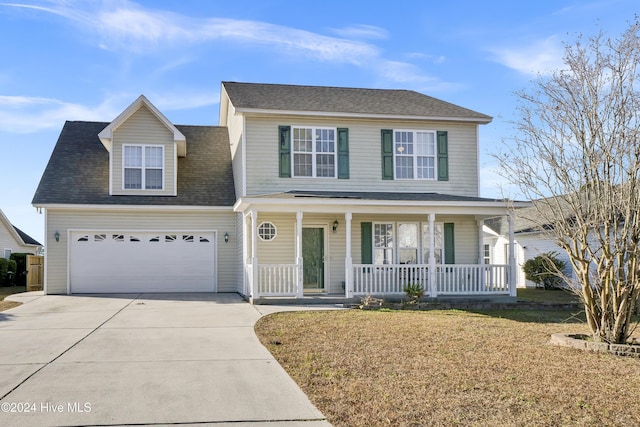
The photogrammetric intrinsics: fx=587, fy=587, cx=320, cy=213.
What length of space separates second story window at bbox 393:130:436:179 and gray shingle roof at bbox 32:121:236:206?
5772mm

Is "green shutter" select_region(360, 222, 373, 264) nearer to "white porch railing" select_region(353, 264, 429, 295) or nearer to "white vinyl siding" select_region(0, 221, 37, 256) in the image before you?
"white porch railing" select_region(353, 264, 429, 295)

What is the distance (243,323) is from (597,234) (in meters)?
6.80

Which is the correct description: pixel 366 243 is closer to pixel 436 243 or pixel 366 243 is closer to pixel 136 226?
pixel 436 243

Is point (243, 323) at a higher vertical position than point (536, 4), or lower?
lower

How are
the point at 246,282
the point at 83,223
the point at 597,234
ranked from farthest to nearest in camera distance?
the point at 83,223
the point at 246,282
the point at 597,234

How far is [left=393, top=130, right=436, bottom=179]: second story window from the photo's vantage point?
18422 mm

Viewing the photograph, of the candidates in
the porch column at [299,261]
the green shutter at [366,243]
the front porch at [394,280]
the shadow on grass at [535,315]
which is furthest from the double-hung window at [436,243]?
the porch column at [299,261]

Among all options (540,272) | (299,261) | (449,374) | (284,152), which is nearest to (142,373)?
(449,374)

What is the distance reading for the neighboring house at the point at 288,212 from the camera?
16969mm

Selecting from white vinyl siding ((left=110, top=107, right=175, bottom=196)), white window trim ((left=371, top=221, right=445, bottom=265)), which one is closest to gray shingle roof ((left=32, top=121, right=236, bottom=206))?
white vinyl siding ((left=110, top=107, right=175, bottom=196))

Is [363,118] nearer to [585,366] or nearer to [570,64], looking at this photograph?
[570,64]

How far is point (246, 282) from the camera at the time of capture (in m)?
17.1

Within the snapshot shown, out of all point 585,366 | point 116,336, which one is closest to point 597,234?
point 585,366

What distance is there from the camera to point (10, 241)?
3170 centimetres
